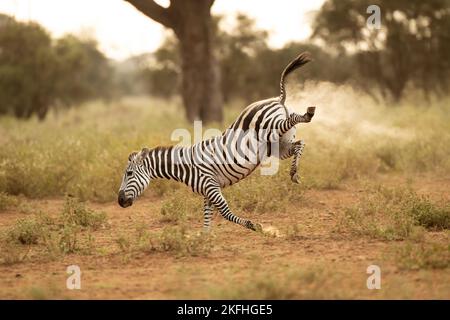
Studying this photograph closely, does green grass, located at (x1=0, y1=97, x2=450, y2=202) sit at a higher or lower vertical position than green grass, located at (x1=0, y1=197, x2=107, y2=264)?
higher

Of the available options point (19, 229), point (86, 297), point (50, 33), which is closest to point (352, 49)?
point (50, 33)

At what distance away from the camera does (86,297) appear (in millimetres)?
5254

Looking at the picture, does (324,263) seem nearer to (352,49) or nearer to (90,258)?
(90,258)

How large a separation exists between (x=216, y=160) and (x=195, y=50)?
31.8 feet

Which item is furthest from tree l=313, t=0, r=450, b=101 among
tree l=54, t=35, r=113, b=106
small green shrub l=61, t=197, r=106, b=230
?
small green shrub l=61, t=197, r=106, b=230

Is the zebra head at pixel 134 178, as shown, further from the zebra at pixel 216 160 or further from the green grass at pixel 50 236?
the green grass at pixel 50 236

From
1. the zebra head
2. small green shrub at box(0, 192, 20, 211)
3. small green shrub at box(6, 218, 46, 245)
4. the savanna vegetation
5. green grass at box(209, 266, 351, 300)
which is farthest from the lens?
small green shrub at box(0, 192, 20, 211)

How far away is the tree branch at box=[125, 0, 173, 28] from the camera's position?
624 inches

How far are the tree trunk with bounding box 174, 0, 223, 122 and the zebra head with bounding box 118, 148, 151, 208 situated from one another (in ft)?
31.1

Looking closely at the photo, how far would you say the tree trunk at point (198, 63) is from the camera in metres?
16.0

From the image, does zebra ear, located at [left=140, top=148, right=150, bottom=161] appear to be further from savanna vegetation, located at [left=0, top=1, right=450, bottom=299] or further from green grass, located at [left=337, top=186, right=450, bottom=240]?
green grass, located at [left=337, top=186, right=450, bottom=240]

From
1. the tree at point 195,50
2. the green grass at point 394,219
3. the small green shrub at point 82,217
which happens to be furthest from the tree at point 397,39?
the small green shrub at point 82,217

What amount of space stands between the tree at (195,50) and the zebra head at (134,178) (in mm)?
9464

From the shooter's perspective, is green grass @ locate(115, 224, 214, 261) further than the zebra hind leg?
No
